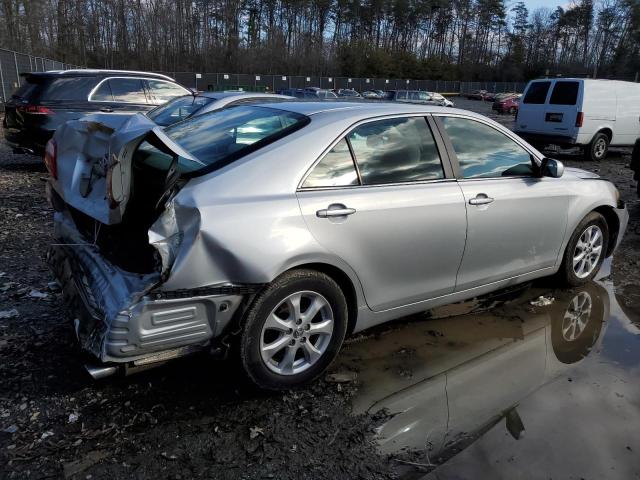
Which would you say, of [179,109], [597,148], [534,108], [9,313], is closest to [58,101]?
[179,109]

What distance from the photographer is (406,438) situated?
9.09 ft

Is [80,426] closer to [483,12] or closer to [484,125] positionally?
[484,125]

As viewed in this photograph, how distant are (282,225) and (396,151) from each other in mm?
1101

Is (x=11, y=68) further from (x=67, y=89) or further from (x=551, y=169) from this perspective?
(x=551, y=169)

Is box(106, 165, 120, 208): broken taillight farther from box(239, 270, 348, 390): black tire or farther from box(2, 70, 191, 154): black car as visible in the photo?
box(2, 70, 191, 154): black car

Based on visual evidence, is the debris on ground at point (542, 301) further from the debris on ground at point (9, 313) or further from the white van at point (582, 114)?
the white van at point (582, 114)

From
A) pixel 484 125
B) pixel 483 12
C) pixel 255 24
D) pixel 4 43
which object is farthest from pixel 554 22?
pixel 484 125

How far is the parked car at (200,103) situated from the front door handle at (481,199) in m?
4.33

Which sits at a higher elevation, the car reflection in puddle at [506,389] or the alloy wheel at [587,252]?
the alloy wheel at [587,252]

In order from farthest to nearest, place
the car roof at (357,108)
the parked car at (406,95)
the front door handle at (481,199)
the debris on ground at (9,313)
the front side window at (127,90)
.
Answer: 1. the parked car at (406,95)
2. the front side window at (127,90)
3. the debris on ground at (9,313)
4. the front door handle at (481,199)
5. the car roof at (357,108)

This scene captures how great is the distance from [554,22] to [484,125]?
361 ft

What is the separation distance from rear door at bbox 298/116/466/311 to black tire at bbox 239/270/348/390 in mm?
199

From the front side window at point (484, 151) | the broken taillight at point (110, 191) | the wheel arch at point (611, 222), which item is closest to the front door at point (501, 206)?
the front side window at point (484, 151)

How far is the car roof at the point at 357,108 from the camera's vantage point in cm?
341
